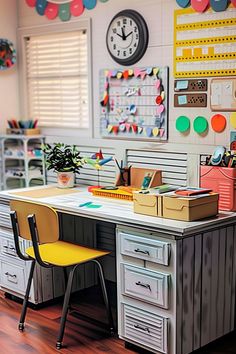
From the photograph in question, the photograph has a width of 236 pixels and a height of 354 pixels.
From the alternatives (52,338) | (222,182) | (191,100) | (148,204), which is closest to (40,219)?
(148,204)

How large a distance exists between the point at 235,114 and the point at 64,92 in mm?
1592

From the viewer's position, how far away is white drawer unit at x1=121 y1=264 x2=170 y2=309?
2652 mm

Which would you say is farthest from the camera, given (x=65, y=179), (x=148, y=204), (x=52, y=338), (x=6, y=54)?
(x=6, y=54)

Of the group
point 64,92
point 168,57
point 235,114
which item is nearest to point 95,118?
point 64,92

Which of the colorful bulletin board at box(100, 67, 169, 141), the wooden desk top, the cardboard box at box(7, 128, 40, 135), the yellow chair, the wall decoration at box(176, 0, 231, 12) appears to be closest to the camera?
the wooden desk top

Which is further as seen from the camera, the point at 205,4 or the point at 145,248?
the point at 205,4

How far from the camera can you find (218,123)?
3.12 meters

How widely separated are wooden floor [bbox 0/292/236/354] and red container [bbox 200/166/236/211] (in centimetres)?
78

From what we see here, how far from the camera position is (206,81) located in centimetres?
315

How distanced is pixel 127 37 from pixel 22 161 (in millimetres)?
1512

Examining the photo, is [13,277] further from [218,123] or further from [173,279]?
[218,123]

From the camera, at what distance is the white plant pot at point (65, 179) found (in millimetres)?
3719

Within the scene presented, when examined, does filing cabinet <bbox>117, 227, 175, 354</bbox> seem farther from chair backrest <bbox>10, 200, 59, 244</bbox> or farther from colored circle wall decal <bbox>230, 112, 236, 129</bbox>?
colored circle wall decal <bbox>230, 112, 236, 129</bbox>

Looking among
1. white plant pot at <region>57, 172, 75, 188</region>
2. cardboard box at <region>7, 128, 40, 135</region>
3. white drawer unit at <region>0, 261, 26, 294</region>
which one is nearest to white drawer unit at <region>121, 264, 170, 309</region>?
white drawer unit at <region>0, 261, 26, 294</region>
